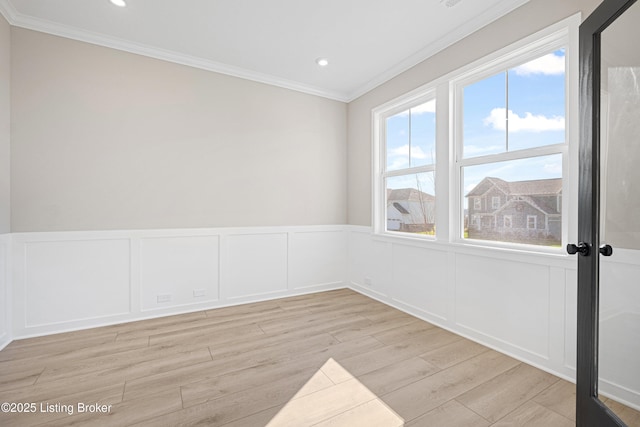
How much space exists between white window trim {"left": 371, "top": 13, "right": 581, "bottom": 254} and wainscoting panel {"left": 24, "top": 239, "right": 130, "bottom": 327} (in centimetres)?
297

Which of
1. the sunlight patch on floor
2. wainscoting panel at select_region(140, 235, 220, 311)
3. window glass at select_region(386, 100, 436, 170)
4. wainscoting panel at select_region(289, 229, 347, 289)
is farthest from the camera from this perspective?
wainscoting panel at select_region(289, 229, 347, 289)

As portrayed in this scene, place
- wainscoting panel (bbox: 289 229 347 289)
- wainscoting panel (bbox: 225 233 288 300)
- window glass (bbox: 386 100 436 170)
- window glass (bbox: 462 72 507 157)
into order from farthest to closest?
wainscoting panel (bbox: 289 229 347 289)
wainscoting panel (bbox: 225 233 288 300)
window glass (bbox: 386 100 436 170)
window glass (bbox: 462 72 507 157)

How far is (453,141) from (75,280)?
12.8 ft

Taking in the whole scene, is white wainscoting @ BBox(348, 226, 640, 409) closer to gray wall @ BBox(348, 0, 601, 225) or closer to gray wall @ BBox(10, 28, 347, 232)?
gray wall @ BBox(348, 0, 601, 225)

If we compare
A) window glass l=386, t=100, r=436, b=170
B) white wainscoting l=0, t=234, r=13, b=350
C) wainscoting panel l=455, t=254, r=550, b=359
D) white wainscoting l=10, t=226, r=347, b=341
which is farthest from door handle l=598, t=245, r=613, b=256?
white wainscoting l=0, t=234, r=13, b=350

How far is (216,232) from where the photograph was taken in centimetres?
345

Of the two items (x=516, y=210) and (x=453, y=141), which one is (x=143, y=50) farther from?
(x=516, y=210)

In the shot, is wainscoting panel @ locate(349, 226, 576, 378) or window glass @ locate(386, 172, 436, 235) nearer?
wainscoting panel @ locate(349, 226, 576, 378)


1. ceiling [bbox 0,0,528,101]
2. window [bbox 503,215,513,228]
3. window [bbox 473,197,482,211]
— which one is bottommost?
window [bbox 503,215,513,228]

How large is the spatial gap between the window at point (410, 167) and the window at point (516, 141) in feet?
1.30

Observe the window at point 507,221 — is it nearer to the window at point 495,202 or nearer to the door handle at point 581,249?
the window at point 495,202

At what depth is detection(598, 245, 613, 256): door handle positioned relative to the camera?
55.1 inches

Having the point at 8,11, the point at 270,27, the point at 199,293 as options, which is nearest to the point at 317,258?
the point at 199,293

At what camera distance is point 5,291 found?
2.47m
